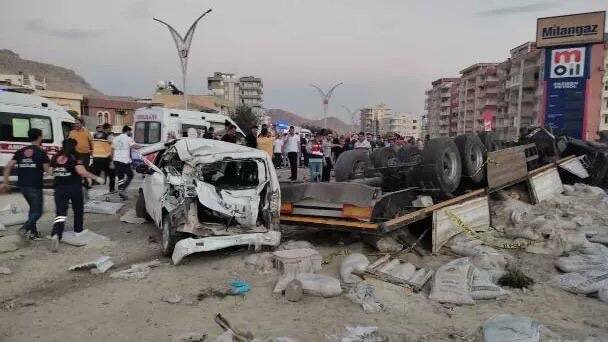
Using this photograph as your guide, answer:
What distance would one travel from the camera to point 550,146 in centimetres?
1139

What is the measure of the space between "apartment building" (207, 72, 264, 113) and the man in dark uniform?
110358 millimetres

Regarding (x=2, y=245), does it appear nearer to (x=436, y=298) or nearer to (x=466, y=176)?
(x=436, y=298)

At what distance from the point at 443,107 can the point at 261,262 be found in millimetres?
125106

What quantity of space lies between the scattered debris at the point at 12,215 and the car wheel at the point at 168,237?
3.25 metres

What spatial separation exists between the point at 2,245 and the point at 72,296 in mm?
2117

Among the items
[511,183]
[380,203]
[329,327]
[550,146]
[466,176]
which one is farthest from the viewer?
[550,146]

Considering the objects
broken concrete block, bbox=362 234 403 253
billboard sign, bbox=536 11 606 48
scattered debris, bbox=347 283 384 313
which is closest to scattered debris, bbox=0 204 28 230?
broken concrete block, bbox=362 234 403 253

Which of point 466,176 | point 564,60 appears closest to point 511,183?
point 466,176

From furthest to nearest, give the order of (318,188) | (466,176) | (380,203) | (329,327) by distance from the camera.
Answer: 1. (466,176)
2. (318,188)
3. (380,203)
4. (329,327)

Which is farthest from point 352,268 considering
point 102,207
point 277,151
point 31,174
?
point 277,151

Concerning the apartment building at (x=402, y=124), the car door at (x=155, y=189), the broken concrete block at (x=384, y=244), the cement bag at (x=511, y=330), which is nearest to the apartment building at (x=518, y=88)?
the broken concrete block at (x=384, y=244)

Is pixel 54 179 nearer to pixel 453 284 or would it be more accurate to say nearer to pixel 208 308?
pixel 208 308

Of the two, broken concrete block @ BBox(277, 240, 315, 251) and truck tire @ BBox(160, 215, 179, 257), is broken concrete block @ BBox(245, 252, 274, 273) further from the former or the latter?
truck tire @ BBox(160, 215, 179, 257)

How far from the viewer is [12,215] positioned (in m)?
8.23
